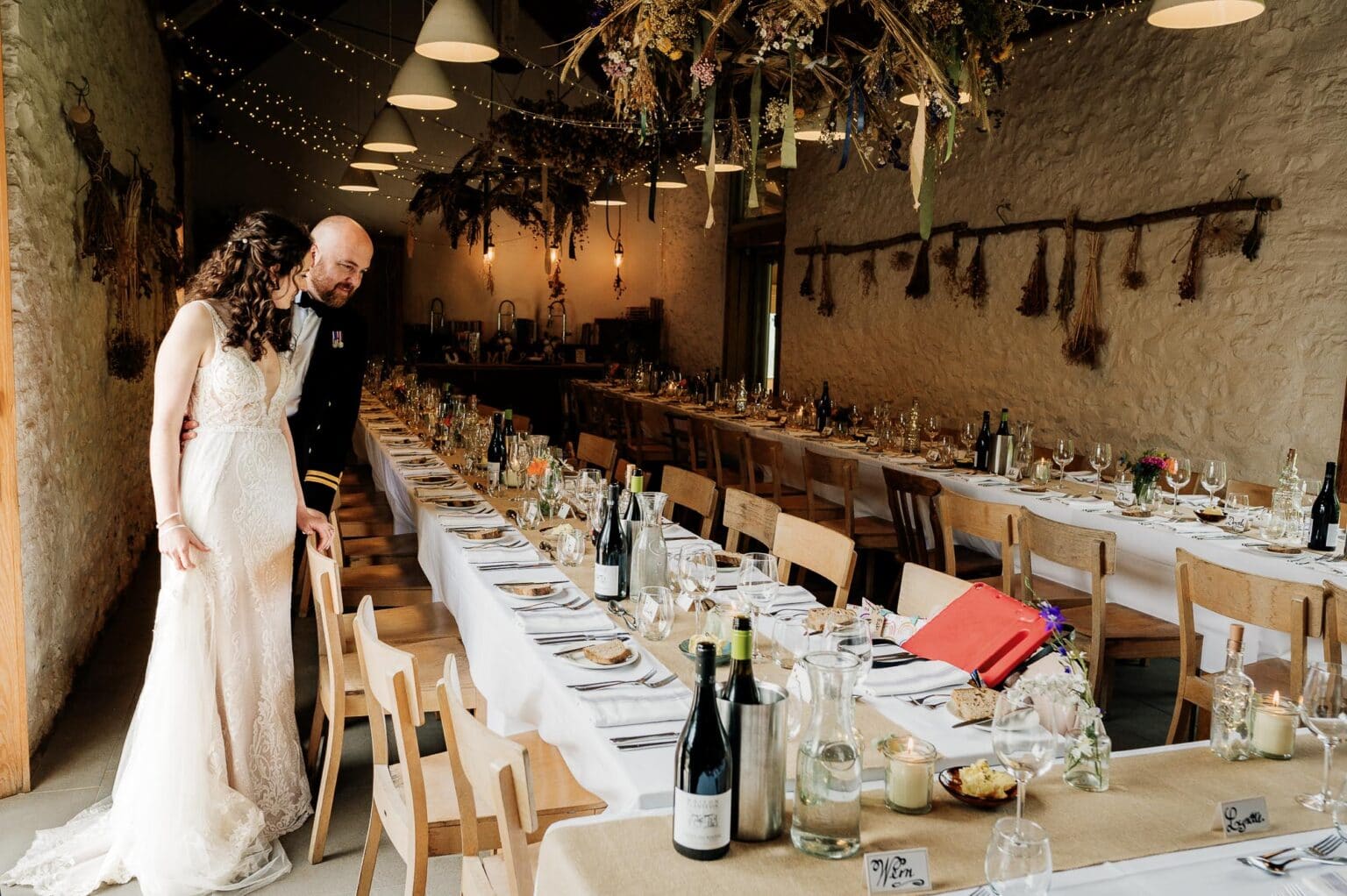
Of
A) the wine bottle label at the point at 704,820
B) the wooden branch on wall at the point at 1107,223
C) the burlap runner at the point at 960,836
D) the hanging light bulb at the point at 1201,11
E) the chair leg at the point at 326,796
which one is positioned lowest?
the chair leg at the point at 326,796

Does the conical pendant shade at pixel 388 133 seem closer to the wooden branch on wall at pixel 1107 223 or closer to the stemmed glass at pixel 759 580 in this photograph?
the wooden branch on wall at pixel 1107 223

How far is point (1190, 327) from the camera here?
6.54m

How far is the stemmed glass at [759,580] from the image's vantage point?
2.55 meters

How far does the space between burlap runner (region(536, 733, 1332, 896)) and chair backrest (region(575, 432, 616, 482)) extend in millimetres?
3663

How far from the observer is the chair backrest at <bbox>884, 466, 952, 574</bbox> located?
15.4 feet

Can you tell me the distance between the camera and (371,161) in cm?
946

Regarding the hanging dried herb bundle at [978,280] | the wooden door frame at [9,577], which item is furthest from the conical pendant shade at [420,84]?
the hanging dried herb bundle at [978,280]

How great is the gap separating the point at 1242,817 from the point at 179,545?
266cm

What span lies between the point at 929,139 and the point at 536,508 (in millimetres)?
2054

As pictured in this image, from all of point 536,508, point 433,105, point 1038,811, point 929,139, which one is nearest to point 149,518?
point 433,105

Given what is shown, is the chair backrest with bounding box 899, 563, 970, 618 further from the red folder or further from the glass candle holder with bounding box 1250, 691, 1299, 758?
the glass candle holder with bounding box 1250, 691, 1299, 758

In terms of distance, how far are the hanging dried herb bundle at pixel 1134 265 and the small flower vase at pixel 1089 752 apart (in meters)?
6.04

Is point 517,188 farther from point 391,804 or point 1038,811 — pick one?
point 1038,811

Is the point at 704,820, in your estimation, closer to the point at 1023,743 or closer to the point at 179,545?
the point at 1023,743
